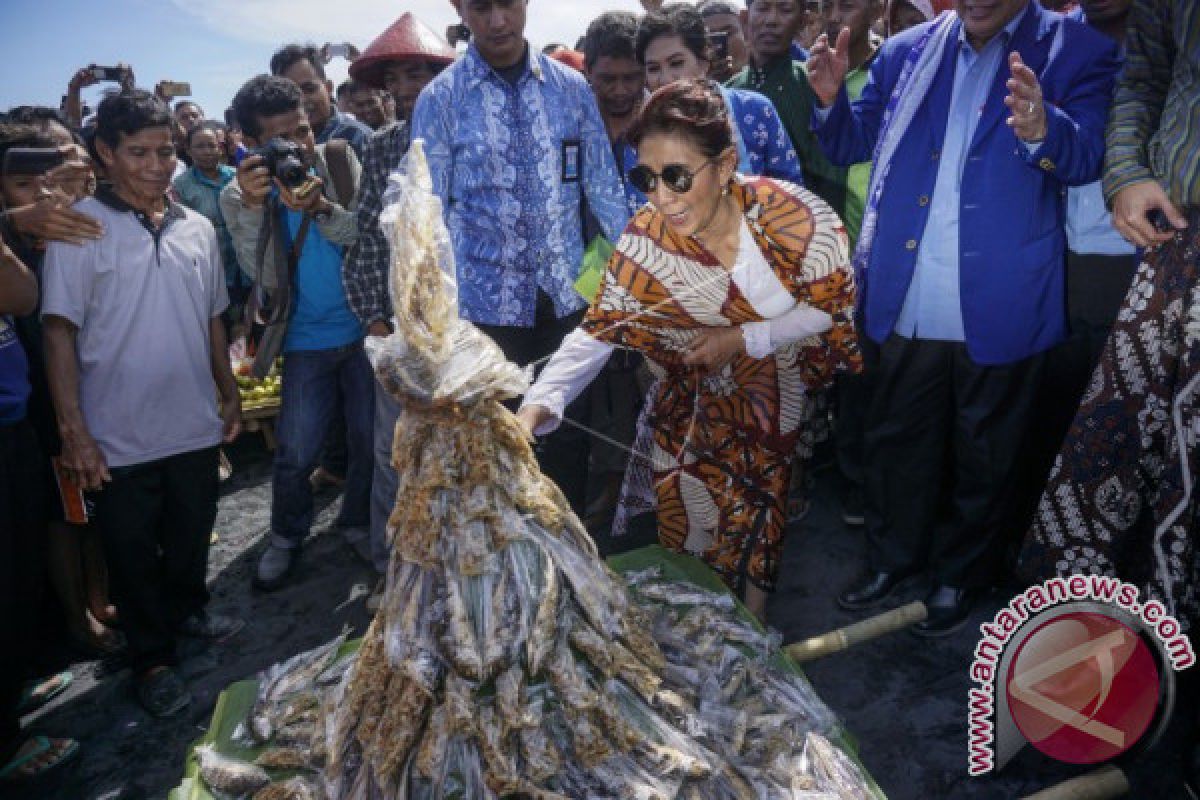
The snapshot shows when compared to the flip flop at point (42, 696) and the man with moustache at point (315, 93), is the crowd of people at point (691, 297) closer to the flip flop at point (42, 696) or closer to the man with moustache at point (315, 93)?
the flip flop at point (42, 696)

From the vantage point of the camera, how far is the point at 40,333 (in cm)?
337

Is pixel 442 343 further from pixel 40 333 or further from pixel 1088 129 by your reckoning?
pixel 40 333

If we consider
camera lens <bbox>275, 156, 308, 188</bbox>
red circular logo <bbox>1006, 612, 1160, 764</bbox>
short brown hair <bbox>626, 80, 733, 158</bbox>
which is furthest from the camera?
camera lens <bbox>275, 156, 308, 188</bbox>

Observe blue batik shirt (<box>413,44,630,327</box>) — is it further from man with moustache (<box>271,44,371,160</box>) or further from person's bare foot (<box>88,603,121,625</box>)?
person's bare foot (<box>88,603,121,625</box>)

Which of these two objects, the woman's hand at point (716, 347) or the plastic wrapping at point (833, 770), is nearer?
the plastic wrapping at point (833, 770)

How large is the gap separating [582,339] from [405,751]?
140 cm

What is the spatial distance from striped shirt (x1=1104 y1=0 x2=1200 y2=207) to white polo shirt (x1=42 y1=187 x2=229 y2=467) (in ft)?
11.8

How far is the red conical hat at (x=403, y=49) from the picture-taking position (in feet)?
13.4

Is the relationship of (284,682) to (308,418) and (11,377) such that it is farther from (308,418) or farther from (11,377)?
(308,418)

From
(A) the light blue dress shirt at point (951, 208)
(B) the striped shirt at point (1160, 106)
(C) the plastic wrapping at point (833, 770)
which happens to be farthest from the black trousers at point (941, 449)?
(C) the plastic wrapping at point (833, 770)

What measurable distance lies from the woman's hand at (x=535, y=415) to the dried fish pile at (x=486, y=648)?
0.40 meters

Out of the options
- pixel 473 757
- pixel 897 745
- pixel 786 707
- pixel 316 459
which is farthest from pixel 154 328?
pixel 897 745

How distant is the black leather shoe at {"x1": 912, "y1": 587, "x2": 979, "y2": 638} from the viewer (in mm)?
3258

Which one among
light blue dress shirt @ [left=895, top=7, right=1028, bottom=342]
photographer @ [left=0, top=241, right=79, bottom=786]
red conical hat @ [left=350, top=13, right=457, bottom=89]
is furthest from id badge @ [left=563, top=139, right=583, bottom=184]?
photographer @ [left=0, top=241, right=79, bottom=786]
